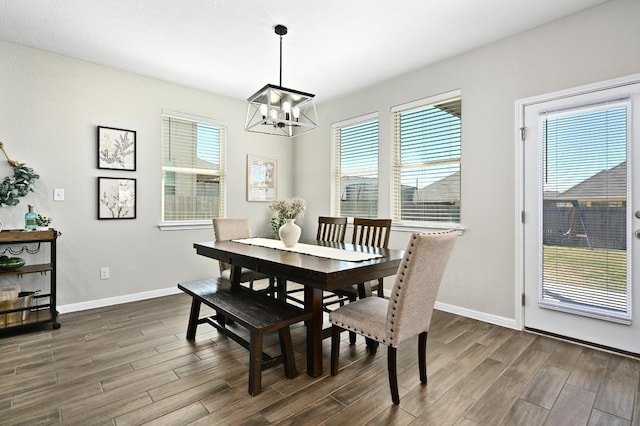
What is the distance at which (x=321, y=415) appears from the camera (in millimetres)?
1757

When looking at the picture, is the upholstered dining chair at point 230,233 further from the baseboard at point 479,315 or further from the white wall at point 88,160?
the baseboard at point 479,315

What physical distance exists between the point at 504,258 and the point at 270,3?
3029 mm

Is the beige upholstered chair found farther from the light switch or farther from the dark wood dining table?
the light switch

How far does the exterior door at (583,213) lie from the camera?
8.05ft

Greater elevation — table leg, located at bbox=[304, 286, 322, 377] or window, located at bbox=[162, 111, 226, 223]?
window, located at bbox=[162, 111, 226, 223]

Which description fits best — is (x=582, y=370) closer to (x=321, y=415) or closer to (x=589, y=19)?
(x=321, y=415)

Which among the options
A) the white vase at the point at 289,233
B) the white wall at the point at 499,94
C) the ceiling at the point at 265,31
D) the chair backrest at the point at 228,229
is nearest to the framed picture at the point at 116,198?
the chair backrest at the point at 228,229

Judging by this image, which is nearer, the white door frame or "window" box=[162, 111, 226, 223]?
the white door frame

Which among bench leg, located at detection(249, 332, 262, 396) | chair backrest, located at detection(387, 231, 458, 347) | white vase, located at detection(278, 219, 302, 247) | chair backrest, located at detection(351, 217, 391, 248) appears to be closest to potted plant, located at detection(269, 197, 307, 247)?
white vase, located at detection(278, 219, 302, 247)

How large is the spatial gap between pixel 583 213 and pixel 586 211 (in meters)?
0.03

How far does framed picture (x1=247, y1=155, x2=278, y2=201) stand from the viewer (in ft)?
16.3

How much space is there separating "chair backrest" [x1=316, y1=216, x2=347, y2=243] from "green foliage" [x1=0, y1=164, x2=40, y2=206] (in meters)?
2.89

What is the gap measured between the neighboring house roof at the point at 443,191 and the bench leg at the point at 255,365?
2556mm

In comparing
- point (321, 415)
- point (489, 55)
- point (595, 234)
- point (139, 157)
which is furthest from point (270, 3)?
point (595, 234)
